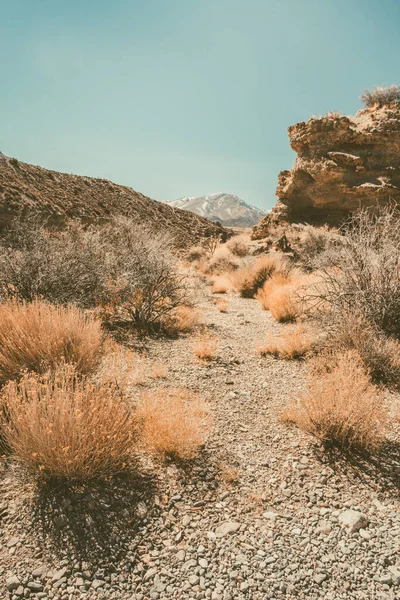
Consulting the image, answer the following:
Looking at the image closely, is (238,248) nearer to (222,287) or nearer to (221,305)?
(222,287)

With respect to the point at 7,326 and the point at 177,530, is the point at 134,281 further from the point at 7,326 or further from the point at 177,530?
the point at 177,530

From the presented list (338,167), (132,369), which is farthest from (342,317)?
(338,167)

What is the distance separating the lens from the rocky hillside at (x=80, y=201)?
59.3ft

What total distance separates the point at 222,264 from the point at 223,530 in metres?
14.3

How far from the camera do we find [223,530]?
91.2 inches

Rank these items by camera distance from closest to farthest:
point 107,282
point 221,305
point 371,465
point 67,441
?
point 67,441
point 371,465
point 107,282
point 221,305

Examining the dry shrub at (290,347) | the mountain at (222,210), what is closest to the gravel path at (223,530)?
the dry shrub at (290,347)

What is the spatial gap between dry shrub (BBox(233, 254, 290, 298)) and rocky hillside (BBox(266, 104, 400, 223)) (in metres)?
6.03

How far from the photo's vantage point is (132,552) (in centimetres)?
212

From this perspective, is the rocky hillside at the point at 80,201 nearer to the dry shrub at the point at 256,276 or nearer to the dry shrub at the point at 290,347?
the dry shrub at the point at 256,276

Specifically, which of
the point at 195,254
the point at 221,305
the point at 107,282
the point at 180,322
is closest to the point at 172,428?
the point at 180,322

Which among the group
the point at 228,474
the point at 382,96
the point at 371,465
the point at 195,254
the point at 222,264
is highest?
the point at 382,96

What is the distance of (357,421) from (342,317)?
9.03 feet

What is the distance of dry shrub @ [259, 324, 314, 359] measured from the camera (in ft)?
18.1
